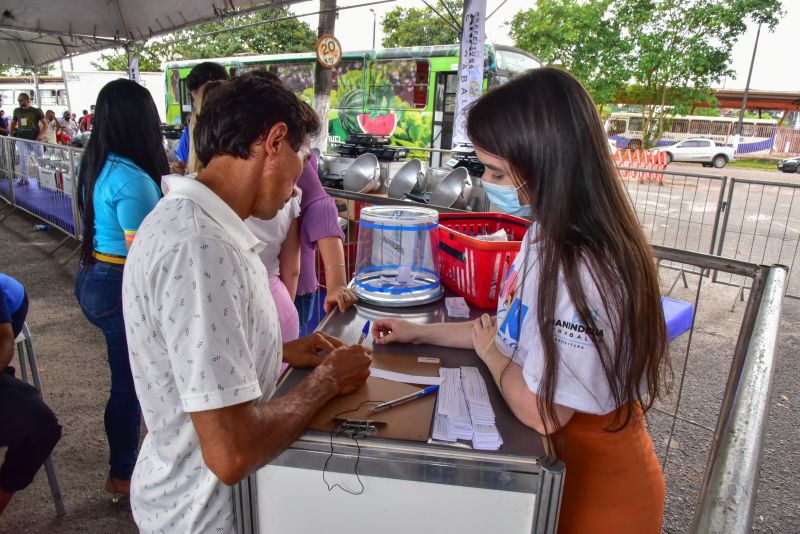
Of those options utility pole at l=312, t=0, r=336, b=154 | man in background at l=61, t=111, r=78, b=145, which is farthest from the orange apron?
man in background at l=61, t=111, r=78, b=145

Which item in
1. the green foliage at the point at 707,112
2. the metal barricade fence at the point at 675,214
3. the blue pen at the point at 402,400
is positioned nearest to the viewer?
the blue pen at the point at 402,400

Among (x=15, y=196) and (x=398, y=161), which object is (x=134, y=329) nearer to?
(x=398, y=161)

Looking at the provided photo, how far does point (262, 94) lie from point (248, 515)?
950mm

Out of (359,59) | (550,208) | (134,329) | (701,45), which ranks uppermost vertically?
(701,45)

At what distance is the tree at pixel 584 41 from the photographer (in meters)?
21.9

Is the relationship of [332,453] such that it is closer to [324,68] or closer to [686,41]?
[324,68]

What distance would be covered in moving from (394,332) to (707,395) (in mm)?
3144

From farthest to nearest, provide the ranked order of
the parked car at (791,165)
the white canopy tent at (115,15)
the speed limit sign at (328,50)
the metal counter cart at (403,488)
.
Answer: the parked car at (791,165), the speed limit sign at (328,50), the white canopy tent at (115,15), the metal counter cart at (403,488)

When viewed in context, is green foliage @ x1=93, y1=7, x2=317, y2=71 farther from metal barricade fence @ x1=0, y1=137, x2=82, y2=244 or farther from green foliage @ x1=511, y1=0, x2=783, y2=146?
metal barricade fence @ x1=0, y1=137, x2=82, y2=244

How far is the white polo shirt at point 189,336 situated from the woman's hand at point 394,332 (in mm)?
453

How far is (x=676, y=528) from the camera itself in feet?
8.17

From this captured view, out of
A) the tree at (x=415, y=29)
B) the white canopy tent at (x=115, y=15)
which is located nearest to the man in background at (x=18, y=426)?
the white canopy tent at (x=115, y=15)

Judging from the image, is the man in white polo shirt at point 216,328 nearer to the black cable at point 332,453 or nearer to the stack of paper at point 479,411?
the black cable at point 332,453

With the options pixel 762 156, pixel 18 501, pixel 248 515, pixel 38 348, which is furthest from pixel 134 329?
pixel 762 156
